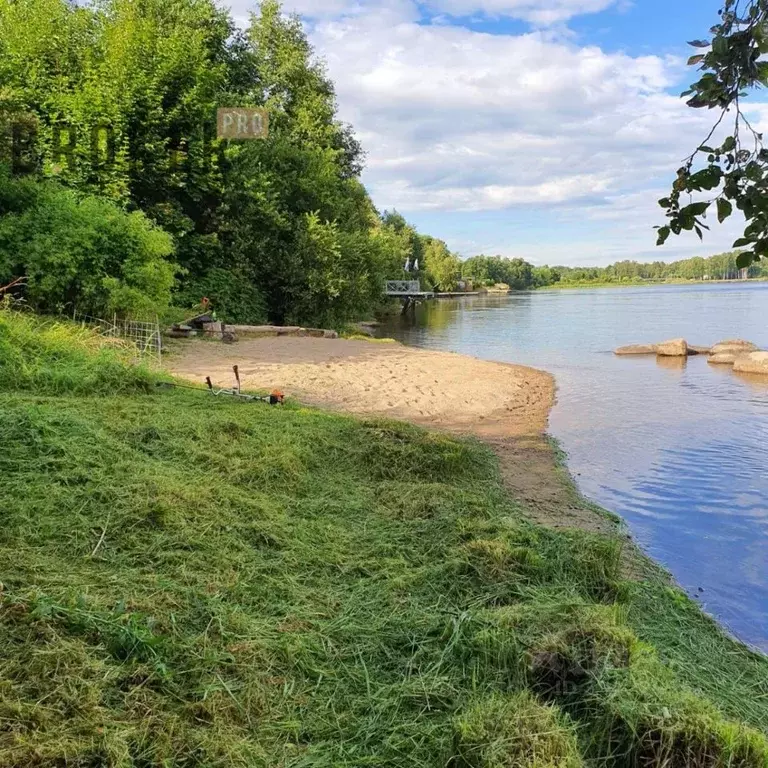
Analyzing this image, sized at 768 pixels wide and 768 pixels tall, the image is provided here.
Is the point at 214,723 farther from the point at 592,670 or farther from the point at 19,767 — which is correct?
the point at 592,670

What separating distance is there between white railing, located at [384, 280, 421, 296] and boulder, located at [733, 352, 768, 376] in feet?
94.9

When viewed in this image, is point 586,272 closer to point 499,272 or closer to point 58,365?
point 499,272

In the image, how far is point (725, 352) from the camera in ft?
69.3

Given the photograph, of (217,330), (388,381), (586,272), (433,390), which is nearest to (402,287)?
(217,330)

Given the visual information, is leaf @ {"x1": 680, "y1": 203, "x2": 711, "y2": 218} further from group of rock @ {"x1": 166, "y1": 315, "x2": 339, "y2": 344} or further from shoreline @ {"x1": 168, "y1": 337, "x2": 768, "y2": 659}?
group of rock @ {"x1": 166, "y1": 315, "x2": 339, "y2": 344}

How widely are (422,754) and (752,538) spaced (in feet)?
17.3

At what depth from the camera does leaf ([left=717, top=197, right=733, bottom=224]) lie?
171 centimetres

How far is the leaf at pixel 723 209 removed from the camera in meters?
1.71

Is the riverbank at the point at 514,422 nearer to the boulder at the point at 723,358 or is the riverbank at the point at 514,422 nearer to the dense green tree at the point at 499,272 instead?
the boulder at the point at 723,358

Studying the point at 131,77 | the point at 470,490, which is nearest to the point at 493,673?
the point at 470,490

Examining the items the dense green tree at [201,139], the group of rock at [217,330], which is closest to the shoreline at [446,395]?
the group of rock at [217,330]

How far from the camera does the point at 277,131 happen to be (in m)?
23.3

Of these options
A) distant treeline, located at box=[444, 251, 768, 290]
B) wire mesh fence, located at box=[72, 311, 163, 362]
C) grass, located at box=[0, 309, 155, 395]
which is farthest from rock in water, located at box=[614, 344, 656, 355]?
distant treeline, located at box=[444, 251, 768, 290]

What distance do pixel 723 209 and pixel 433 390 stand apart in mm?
10863
